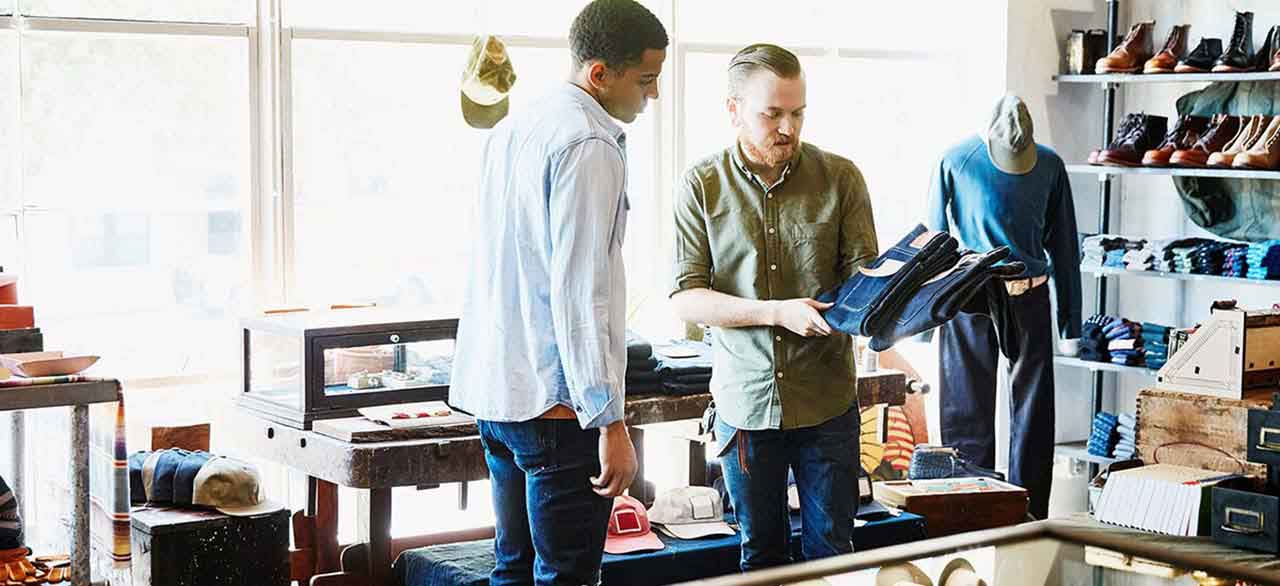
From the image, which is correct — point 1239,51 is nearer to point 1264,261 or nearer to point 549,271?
point 1264,261

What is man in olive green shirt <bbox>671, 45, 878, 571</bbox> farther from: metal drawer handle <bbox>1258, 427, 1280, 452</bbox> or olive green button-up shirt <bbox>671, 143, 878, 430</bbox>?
metal drawer handle <bbox>1258, 427, 1280, 452</bbox>

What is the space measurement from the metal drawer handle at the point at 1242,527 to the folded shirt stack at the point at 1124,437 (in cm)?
349

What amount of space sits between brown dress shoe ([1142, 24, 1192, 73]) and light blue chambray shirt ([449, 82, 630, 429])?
401cm

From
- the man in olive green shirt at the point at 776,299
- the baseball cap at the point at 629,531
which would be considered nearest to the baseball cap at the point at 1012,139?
the baseball cap at the point at 629,531

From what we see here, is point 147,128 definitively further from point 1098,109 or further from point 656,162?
point 1098,109

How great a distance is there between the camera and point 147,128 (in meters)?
5.11

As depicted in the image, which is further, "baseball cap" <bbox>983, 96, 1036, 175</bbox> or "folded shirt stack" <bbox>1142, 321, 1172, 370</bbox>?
"folded shirt stack" <bbox>1142, 321, 1172, 370</bbox>

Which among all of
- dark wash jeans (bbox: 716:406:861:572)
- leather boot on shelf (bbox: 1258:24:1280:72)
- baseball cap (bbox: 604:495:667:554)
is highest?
leather boot on shelf (bbox: 1258:24:1280:72)

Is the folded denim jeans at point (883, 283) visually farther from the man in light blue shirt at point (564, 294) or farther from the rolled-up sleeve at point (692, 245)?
the man in light blue shirt at point (564, 294)

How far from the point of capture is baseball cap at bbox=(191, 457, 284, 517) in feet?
14.0

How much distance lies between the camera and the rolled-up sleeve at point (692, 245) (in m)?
3.49

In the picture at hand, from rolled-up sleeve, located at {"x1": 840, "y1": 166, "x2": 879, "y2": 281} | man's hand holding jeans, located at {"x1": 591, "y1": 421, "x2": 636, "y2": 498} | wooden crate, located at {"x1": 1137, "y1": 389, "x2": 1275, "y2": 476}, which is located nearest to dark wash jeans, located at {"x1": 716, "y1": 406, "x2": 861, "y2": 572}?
rolled-up sleeve, located at {"x1": 840, "y1": 166, "x2": 879, "y2": 281}

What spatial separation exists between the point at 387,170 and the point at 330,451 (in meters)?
1.53

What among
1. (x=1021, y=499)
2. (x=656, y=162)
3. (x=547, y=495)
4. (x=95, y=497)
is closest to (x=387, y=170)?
(x=656, y=162)
